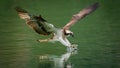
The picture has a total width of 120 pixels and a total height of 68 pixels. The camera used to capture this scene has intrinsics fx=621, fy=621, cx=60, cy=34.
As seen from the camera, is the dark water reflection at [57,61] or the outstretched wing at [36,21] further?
the outstretched wing at [36,21]

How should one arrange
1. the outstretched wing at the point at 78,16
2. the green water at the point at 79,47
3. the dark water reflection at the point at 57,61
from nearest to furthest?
the dark water reflection at the point at 57,61
the green water at the point at 79,47
the outstretched wing at the point at 78,16

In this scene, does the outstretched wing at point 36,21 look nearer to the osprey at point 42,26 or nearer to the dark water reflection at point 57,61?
the osprey at point 42,26

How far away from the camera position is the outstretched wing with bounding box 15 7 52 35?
8648mm

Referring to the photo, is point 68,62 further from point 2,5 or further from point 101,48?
point 2,5

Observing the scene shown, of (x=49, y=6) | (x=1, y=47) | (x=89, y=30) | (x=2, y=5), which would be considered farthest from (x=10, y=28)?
(x=2, y=5)

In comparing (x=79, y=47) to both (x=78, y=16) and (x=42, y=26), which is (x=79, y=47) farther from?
(x=42, y=26)

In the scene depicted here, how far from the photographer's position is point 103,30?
12578 millimetres

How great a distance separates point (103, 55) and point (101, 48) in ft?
2.02

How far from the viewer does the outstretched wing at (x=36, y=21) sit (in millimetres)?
8648

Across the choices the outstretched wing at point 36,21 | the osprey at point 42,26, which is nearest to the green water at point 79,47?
the osprey at point 42,26

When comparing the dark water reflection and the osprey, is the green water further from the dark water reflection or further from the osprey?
the osprey

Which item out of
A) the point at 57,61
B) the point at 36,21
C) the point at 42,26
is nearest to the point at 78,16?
the point at 42,26

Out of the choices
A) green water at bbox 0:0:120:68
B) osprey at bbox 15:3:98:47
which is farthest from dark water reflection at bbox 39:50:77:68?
osprey at bbox 15:3:98:47

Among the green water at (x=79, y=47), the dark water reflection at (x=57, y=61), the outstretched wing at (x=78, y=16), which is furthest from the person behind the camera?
the outstretched wing at (x=78, y=16)
